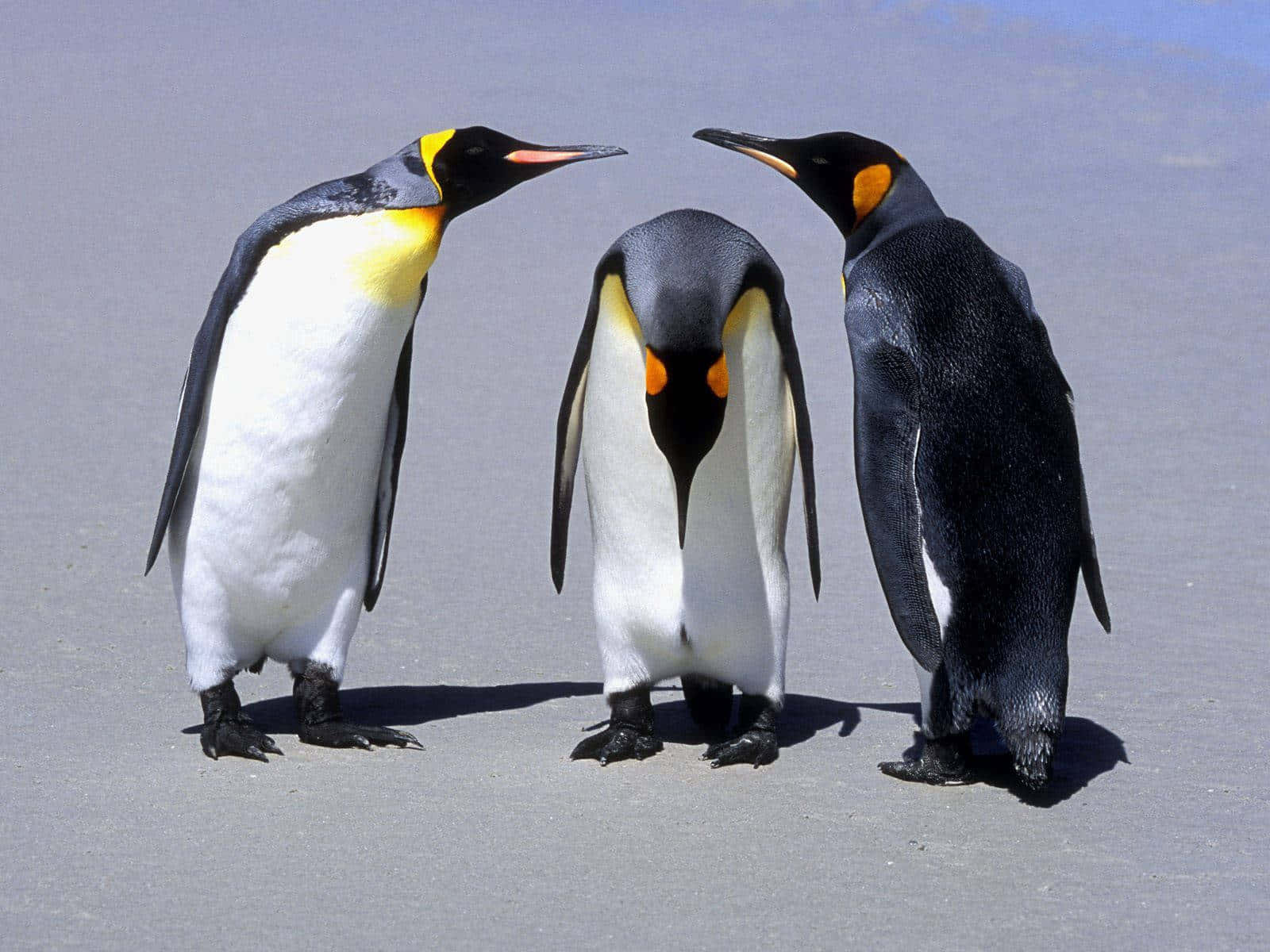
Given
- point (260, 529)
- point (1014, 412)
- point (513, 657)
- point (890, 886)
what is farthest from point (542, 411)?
point (890, 886)

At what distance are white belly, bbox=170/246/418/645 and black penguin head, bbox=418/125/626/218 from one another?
0.29m

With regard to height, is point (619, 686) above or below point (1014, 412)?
below

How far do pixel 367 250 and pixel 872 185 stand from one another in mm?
1178

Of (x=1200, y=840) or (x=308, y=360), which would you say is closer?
(x=1200, y=840)

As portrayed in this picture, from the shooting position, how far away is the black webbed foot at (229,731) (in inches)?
149

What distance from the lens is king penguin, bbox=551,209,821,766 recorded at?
368 cm

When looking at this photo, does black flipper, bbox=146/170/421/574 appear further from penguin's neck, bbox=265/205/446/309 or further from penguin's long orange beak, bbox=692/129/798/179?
penguin's long orange beak, bbox=692/129/798/179

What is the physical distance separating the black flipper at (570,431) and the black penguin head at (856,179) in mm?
531

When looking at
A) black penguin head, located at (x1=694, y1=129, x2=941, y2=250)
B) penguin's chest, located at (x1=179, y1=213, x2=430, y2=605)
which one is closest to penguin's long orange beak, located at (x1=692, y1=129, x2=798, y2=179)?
black penguin head, located at (x1=694, y1=129, x2=941, y2=250)

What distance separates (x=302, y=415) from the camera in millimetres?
3824

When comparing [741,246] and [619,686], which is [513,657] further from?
[741,246]

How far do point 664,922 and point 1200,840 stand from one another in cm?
116

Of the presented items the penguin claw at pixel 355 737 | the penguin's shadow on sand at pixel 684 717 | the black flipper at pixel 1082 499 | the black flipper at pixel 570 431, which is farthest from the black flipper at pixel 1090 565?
the penguin claw at pixel 355 737

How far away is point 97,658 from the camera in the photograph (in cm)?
461
